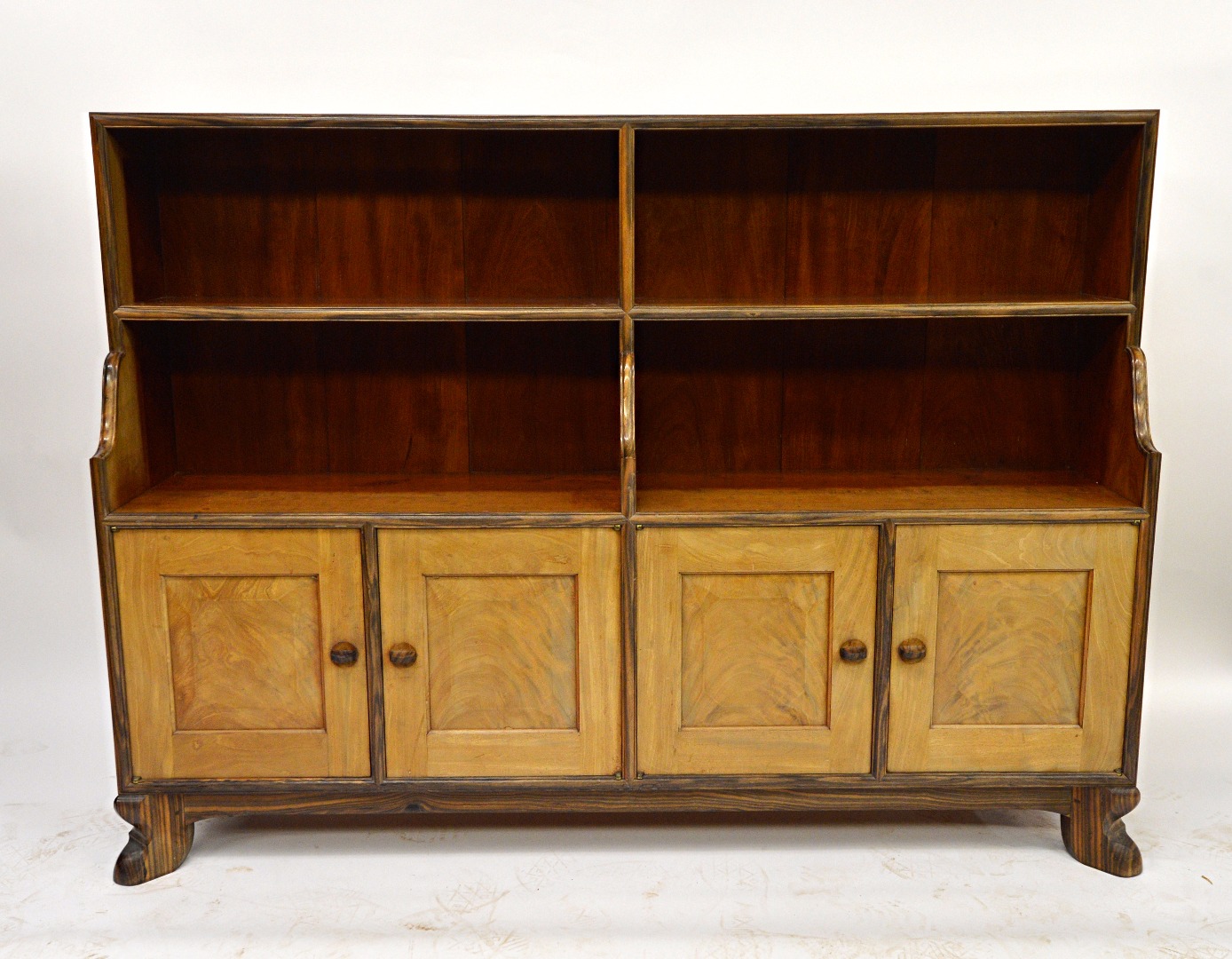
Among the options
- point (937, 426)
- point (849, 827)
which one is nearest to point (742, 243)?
point (937, 426)

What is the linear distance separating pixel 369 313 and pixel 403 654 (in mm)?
723

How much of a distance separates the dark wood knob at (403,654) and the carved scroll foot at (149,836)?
1.93 ft

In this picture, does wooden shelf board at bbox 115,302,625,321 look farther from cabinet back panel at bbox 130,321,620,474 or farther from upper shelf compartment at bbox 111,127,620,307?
cabinet back panel at bbox 130,321,620,474

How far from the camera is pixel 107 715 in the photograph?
3.58m

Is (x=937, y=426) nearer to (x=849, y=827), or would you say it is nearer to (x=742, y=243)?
(x=742, y=243)

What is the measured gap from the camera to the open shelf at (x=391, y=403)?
10.1 feet

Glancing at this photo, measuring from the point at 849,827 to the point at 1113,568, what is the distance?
860 millimetres

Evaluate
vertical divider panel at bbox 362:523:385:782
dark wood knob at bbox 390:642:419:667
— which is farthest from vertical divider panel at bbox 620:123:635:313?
dark wood knob at bbox 390:642:419:667

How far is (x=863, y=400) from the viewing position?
10.2 feet

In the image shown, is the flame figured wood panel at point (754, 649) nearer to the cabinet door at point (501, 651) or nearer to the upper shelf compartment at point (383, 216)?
the cabinet door at point (501, 651)

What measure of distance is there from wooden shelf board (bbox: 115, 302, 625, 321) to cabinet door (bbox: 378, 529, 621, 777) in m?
0.45

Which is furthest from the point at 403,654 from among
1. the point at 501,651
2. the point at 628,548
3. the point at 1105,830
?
the point at 1105,830

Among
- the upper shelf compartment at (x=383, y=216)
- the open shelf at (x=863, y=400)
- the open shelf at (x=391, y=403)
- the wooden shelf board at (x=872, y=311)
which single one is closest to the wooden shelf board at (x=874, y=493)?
the open shelf at (x=863, y=400)

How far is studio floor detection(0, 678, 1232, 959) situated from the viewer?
2.56 metres
